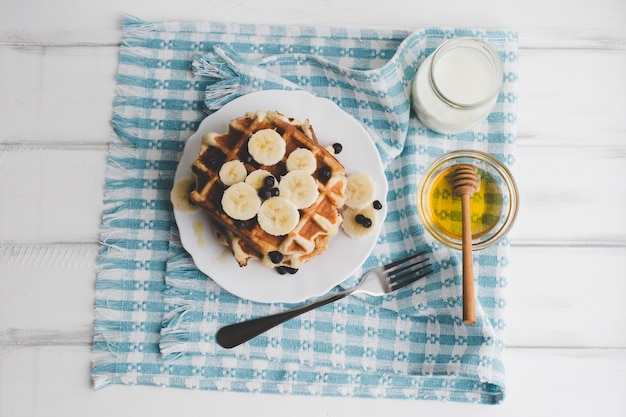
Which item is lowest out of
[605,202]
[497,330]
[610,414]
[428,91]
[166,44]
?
[610,414]

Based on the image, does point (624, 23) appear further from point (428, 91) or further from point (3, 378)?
point (3, 378)

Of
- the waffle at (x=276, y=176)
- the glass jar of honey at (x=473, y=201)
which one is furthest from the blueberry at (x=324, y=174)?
the glass jar of honey at (x=473, y=201)

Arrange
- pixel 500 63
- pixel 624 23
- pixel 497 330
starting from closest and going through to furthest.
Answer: pixel 500 63 < pixel 497 330 < pixel 624 23

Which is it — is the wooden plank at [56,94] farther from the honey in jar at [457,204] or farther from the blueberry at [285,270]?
the honey in jar at [457,204]

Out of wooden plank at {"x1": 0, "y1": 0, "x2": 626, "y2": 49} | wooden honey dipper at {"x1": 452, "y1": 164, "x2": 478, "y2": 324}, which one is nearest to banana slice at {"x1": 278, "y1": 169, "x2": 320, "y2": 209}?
wooden honey dipper at {"x1": 452, "y1": 164, "x2": 478, "y2": 324}

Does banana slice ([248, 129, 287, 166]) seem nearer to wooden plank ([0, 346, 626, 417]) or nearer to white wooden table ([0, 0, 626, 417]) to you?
white wooden table ([0, 0, 626, 417])

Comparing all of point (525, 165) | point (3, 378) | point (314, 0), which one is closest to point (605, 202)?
point (525, 165)

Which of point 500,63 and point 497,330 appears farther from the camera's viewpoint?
point 497,330
